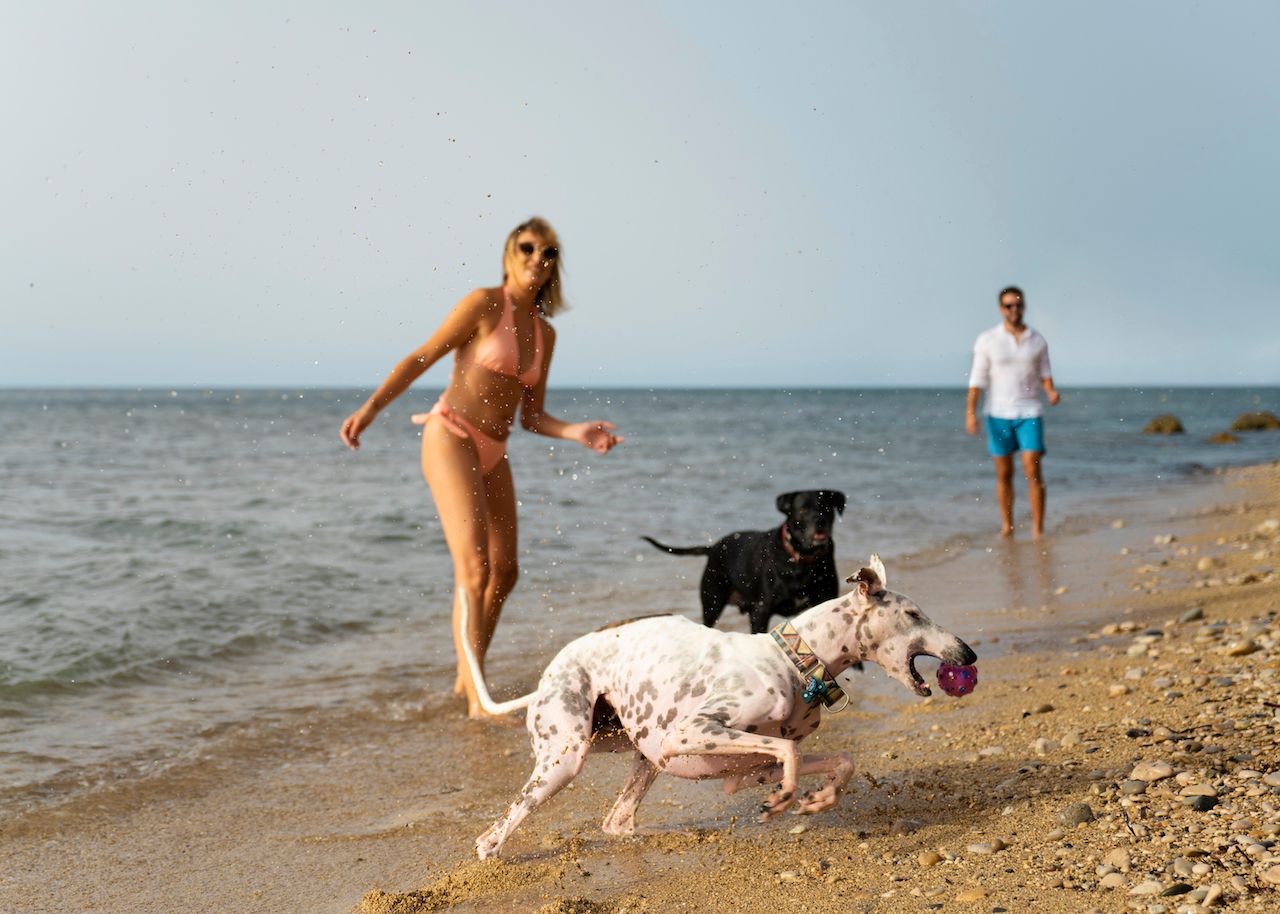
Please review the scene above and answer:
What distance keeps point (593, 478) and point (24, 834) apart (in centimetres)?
1621

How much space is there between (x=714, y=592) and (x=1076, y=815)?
358 centimetres

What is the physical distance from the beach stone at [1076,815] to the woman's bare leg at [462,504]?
308cm

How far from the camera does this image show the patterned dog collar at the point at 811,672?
358 cm

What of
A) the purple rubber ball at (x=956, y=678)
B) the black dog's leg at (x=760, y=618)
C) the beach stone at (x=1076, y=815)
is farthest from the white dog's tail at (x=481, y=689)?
the black dog's leg at (x=760, y=618)

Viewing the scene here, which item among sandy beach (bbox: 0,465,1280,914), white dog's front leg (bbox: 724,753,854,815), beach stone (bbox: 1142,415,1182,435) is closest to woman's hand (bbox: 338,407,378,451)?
sandy beach (bbox: 0,465,1280,914)

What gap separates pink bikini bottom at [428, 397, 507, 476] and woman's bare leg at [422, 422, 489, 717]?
3cm

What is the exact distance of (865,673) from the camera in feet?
21.1

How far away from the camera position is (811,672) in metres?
3.58

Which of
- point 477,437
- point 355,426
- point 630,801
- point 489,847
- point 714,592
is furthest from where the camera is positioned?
point 714,592

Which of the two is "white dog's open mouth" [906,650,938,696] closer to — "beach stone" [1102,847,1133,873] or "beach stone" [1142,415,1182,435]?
"beach stone" [1102,847,1133,873]

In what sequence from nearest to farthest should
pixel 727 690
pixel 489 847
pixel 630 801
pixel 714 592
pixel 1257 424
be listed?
pixel 727 690 < pixel 489 847 < pixel 630 801 < pixel 714 592 < pixel 1257 424

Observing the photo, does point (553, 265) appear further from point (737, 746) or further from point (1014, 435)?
point (1014, 435)

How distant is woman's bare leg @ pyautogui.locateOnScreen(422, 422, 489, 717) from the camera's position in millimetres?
5887

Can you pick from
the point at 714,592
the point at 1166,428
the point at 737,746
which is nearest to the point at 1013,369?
the point at 714,592
